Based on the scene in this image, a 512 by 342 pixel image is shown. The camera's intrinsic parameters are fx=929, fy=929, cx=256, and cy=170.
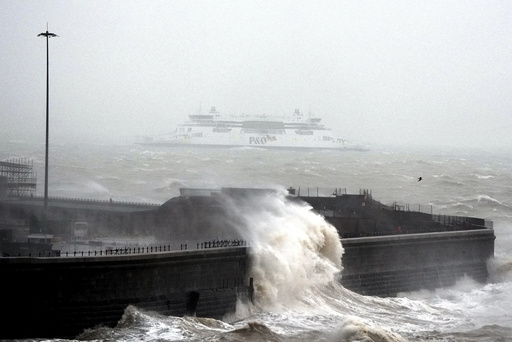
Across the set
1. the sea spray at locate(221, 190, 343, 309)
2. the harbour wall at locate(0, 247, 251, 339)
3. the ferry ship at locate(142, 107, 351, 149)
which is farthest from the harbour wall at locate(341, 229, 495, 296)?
the ferry ship at locate(142, 107, 351, 149)

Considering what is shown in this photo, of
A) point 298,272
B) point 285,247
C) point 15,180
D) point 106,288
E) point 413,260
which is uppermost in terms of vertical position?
point 15,180

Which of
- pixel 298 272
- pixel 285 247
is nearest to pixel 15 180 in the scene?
pixel 285 247

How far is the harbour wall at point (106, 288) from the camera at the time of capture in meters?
20.2

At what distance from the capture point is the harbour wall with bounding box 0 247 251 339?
20.2 meters

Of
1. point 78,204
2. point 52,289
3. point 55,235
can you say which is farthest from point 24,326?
point 78,204

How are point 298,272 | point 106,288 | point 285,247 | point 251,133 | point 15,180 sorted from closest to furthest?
point 106,288, point 298,272, point 285,247, point 15,180, point 251,133

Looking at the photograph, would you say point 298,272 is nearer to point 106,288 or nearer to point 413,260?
point 413,260

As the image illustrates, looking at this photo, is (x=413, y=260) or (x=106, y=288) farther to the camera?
(x=413, y=260)

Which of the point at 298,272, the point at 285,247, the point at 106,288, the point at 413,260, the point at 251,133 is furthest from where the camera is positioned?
the point at 251,133

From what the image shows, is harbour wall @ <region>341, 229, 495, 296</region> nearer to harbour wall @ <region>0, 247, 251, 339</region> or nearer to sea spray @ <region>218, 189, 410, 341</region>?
sea spray @ <region>218, 189, 410, 341</region>

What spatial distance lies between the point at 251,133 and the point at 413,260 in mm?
111763

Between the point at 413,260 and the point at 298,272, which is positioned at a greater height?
the point at 298,272

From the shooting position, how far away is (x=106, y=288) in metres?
21.3

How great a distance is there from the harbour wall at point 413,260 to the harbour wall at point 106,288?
5771 millimetres
